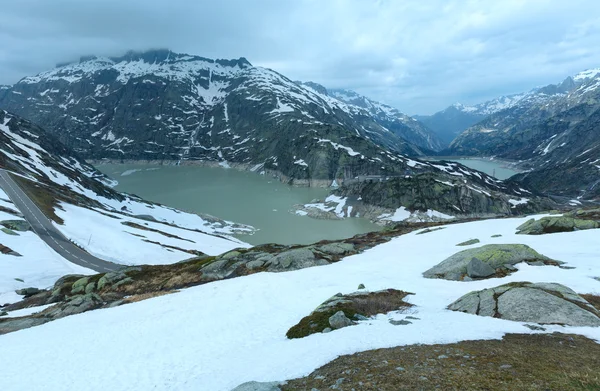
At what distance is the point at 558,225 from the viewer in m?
33.2

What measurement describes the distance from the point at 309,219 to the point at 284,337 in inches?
4554

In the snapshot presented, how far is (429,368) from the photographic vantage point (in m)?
10.2

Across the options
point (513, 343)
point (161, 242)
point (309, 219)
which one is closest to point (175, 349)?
point (513, 343)

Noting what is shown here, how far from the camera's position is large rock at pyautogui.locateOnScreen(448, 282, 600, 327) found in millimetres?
14234

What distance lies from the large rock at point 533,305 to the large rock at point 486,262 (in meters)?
5.10

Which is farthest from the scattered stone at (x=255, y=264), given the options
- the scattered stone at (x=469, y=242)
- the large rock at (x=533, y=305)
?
the large rock at (x=533, y=305)

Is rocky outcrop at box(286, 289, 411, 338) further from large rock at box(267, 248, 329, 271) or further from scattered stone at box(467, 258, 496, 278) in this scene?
large rock at box(267, 248, 329, 271)

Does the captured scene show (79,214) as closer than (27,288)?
No

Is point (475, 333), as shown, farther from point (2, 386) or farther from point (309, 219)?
point (309, 219)

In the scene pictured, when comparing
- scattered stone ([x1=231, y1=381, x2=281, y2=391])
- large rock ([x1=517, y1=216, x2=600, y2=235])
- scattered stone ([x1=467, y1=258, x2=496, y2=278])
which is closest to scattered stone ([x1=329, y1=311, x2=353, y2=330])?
scattered stone ([x1=231, y1=381, x2=281, y2=391])

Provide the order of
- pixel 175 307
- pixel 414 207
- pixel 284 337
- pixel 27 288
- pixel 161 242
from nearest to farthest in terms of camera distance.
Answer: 1. pixel 284 337
2. pixel 175 307
3. pixel 27 288
4. pixel 161 242
5. pixel 414 207

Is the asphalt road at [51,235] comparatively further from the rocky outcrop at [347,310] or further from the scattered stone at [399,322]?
the scattered stone at [399,322]

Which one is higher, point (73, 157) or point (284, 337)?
point (73, 157)

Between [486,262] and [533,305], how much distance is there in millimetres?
9099
